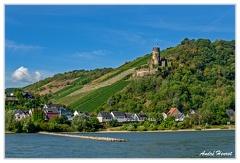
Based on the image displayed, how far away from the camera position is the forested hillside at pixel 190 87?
163 feet

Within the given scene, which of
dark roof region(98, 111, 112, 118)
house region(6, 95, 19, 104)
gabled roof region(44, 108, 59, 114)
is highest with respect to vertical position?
house region(6, 95, 19, 104)

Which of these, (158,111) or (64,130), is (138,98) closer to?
(158,111)

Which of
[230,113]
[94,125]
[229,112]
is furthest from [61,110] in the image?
[230,113]

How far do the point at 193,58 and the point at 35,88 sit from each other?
4580cm

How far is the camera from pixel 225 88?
52312mm

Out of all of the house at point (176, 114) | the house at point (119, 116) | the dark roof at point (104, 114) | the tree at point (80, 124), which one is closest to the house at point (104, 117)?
the dark roof at point (104, 114)

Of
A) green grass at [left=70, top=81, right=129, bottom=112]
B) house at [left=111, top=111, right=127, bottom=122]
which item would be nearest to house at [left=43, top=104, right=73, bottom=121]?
house at [left=111, top=111, right=127, bottom=122]

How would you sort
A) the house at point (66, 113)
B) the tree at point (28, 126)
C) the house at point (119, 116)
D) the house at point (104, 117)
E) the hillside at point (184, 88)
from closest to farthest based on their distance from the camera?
1. the tree at point (28, 126)
2. the house at point (104, 117)
3. the house at point (66, 113)
4. the house at point (119, 116)
5. the hillside at point (184, 88)

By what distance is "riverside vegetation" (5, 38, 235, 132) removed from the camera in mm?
40438

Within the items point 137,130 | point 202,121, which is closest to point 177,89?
point 202,121

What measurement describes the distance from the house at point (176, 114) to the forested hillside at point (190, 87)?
5.47 feet

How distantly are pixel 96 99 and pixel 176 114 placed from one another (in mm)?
15472

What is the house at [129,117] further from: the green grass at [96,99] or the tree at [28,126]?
the tree at [28,126]

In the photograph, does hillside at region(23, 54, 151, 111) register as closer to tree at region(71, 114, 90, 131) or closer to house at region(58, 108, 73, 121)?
house at region(58, 108, 73, 121)
